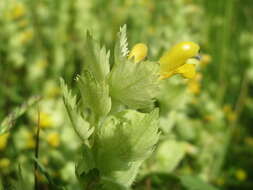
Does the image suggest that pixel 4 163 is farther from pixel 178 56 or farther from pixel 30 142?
pixel 178 56

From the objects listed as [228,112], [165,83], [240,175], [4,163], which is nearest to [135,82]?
[165,83]

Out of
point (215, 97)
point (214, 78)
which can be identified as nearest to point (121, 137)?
point (215, 97)

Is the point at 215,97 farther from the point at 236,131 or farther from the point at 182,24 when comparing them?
the point at 182,24

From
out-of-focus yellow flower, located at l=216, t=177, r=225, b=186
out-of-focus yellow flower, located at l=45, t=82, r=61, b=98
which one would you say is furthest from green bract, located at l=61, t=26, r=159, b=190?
out-of-focus yellow flower, located at l=45, t=82, r=61, b=98

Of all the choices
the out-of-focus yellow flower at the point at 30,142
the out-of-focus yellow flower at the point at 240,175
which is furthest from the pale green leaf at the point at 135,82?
the out-of-focus yellow flower at the point at 240,175

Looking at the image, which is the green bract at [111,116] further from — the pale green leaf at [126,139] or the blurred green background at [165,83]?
the blurred green background at [165,83]

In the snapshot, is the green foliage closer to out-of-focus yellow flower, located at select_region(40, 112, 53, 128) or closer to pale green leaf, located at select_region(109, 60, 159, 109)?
pale green leaf, located at select_region(109, 60, 159, 109)
